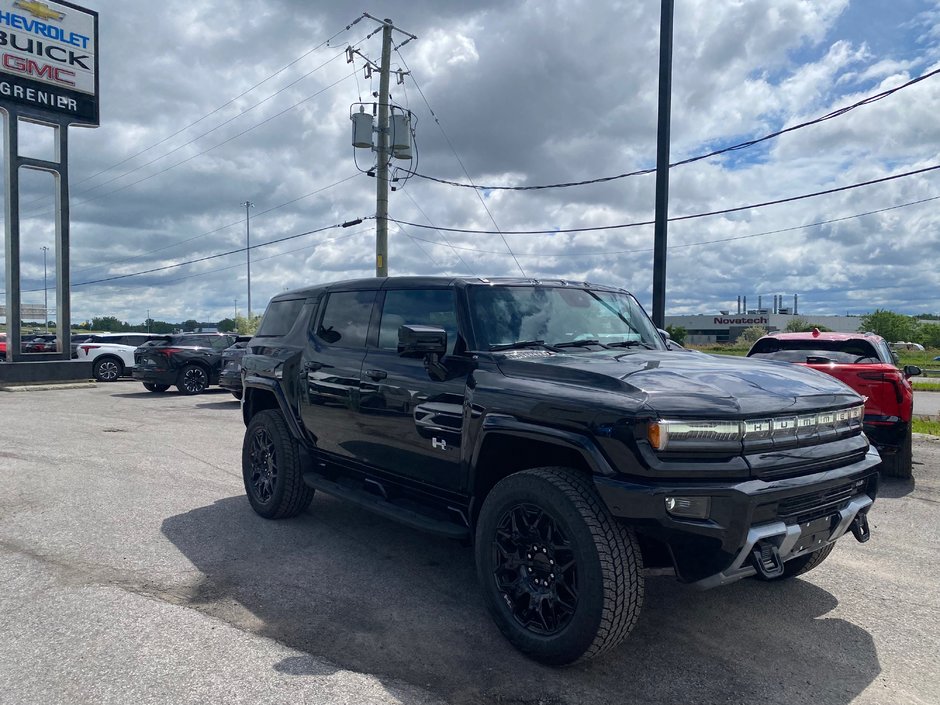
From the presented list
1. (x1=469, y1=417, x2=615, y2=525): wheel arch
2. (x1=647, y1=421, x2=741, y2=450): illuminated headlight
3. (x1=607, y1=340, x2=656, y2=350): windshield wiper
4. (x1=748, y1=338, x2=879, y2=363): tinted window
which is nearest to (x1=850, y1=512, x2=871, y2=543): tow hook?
(x1=647, y1=421, x2=741, y2=450): illuminated headlight

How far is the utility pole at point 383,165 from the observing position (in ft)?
65.2

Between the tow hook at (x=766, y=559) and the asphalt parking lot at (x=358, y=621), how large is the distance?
525 mm

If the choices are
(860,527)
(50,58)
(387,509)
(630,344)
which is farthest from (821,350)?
(50,58)

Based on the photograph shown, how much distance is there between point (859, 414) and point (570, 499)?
6.05 feet

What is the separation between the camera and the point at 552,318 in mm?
4484

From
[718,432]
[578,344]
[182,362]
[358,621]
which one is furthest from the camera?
[182,362]

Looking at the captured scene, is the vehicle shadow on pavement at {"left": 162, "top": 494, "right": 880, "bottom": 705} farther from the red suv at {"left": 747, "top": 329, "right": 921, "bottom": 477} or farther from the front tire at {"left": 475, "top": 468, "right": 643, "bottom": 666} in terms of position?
the red suv at {"left": 747, "top": 329, "right": 921, "bottom": 477}

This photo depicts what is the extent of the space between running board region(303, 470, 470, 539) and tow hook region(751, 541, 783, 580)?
5.04 feet

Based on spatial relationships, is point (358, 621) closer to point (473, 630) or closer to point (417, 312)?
point (473, 630)

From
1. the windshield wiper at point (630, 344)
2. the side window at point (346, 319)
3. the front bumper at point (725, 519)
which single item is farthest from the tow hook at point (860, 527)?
the side window at point (346, 319)

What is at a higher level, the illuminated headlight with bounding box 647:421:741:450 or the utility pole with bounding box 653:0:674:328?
the utility pole with bounding box 653:0:674:328

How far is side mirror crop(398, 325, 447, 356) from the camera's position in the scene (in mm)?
3857

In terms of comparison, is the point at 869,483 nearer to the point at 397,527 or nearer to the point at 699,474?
the point at 699,474

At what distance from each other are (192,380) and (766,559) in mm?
16895
